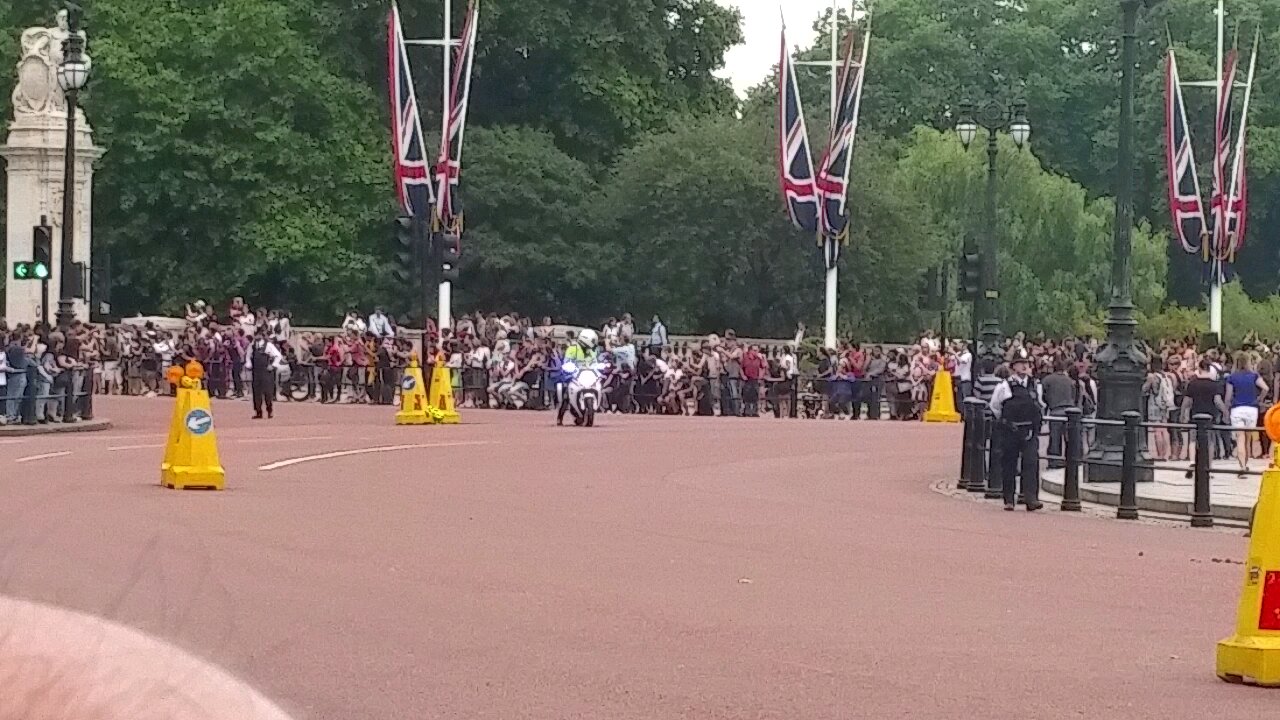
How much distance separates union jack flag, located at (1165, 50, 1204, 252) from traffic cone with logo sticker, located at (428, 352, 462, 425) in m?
15.9

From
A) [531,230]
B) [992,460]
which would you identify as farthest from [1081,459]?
[531,230]

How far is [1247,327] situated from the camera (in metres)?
68.8

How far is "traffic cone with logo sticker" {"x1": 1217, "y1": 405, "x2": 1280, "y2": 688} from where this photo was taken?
9797 mm

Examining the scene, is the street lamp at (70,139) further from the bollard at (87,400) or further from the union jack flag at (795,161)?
the union jack flag at (795,161)

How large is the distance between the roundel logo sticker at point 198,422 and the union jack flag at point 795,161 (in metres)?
29.0

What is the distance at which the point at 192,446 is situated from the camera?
20.6 metres

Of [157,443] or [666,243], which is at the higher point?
[666,243]

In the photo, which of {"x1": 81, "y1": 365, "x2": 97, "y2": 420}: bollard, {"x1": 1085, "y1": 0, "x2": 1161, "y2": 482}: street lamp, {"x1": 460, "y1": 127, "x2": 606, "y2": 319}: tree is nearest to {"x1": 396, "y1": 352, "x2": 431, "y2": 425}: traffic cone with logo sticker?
{"x1": 81, "y1": 365, "x2": 97, "y2": 420}: bollard

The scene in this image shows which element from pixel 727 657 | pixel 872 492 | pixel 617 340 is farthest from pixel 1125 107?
pixel 617 340

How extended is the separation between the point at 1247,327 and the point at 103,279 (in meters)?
39.5

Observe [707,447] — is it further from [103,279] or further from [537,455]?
[103,279]

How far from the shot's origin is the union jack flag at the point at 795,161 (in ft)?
158

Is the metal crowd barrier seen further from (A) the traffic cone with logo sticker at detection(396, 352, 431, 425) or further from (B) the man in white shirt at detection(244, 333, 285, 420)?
(B) the man in white shirt at detection(244, 333, 285, 420)

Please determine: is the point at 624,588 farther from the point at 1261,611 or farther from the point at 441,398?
the point at 441,398
